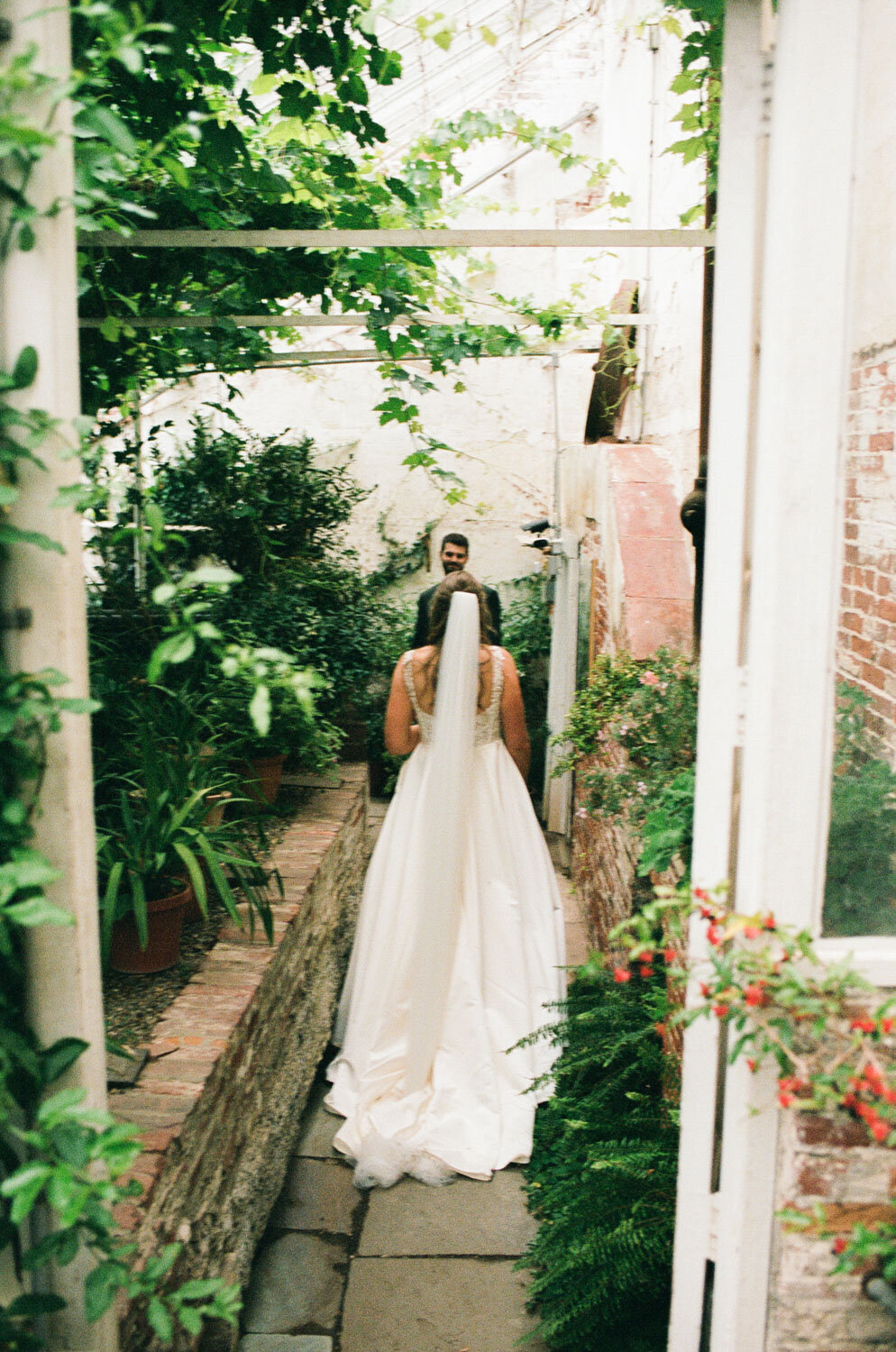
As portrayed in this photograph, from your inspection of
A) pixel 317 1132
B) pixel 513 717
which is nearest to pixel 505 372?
pixel 513 717

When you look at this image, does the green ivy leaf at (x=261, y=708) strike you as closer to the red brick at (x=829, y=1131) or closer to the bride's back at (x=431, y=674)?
the red brick at (x=829, y=1131)

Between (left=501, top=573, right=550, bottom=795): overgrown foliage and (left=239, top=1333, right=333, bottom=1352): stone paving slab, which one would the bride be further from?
(left=501, top=573, right=550, bottom=795): overgrown foliage

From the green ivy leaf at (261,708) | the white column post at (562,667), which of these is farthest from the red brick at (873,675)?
the white column post at (562,667)

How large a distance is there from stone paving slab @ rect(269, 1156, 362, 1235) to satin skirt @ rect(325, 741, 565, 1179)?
0.10 m

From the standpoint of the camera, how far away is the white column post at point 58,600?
1.37 meters

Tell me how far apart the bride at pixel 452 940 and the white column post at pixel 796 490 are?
201 centimetres

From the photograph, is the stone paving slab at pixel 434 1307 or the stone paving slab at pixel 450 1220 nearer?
the stone paving slab at pixel 434 1307

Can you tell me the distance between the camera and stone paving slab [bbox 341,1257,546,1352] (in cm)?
270

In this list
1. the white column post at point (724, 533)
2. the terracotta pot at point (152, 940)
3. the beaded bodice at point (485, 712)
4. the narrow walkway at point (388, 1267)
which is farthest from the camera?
the beaded bodice at point (485, 712)

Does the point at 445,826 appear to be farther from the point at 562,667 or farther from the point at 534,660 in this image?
the point at 534,660

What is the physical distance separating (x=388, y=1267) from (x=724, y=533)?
8.07ft

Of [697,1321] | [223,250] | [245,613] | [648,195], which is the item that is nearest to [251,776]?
[245,613]

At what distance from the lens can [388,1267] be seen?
298cm

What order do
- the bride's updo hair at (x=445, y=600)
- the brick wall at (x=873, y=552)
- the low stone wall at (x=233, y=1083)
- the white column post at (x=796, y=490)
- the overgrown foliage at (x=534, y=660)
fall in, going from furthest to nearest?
the overgrown foliage at (x=534, y=660)
the bride's updo hair at (x=445, y=600)
the low stone wall at (x=233, y=1083)
the brick wall at (x=873, y=552)
the white column post at (x=796, y=490)
